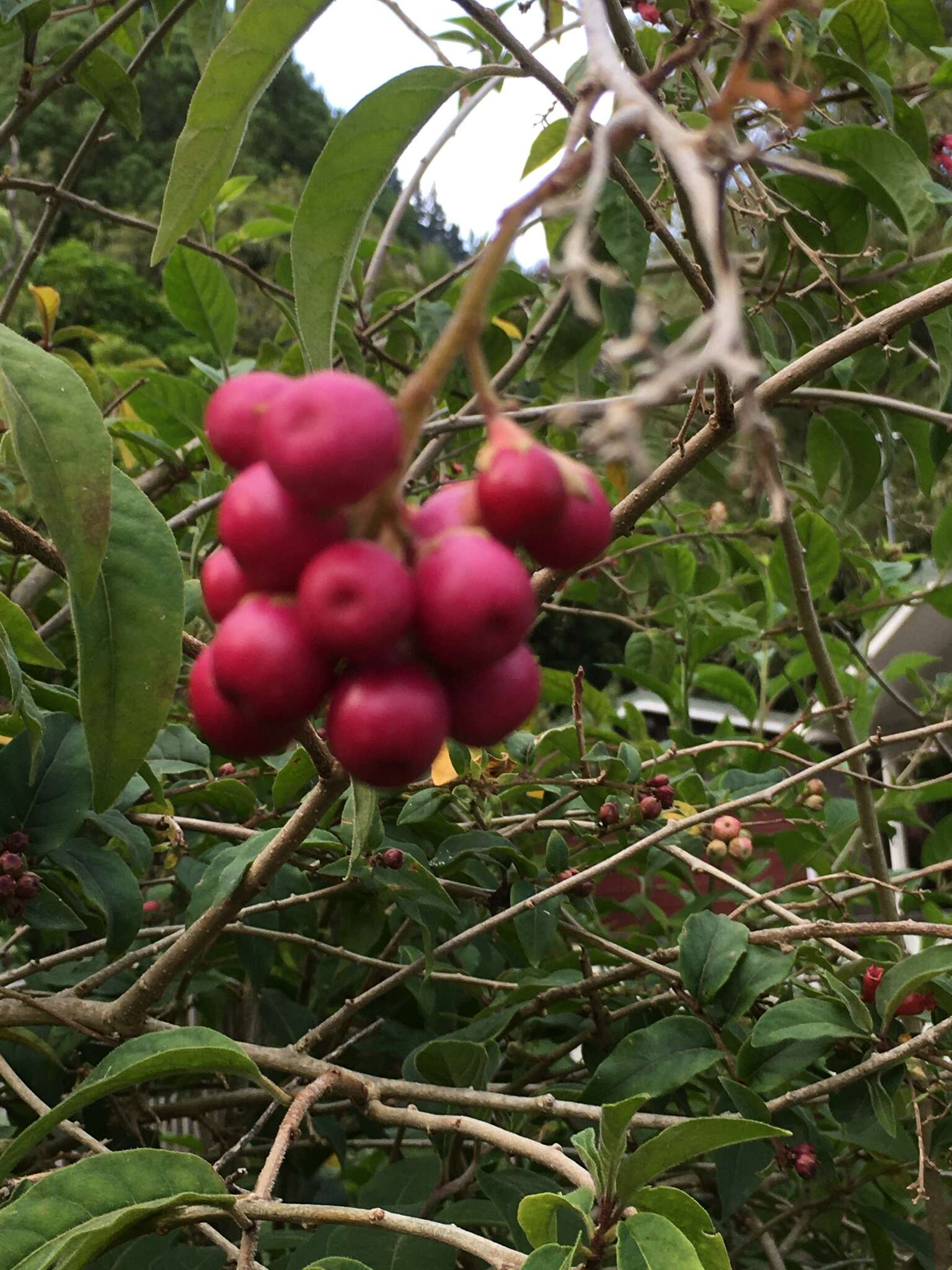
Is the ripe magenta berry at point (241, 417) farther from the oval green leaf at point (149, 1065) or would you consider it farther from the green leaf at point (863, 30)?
the green leaf at point (863, 30)

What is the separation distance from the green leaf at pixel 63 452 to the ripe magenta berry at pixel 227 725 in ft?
0.44

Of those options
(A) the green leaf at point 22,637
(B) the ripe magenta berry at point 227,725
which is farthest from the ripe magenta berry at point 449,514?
(A) the green leaf at point 22,637

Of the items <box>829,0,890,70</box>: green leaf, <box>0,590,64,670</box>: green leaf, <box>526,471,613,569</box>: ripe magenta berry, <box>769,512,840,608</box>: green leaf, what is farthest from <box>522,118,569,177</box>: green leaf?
<box>526,471,613,569</box>: ripe magenta berry

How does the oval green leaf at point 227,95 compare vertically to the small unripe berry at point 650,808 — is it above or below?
above

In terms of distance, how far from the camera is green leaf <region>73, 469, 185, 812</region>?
754mm

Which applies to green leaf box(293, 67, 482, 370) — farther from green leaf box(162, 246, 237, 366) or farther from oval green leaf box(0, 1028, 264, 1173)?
green leaf box(162, 246, 237, 366)

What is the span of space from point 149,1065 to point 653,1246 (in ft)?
1.31

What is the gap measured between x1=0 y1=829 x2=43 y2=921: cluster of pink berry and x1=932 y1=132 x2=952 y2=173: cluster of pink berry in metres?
2.03

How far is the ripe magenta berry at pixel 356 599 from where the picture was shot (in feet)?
1.69

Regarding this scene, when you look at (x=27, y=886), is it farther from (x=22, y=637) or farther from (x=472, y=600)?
(x=472, y=600)

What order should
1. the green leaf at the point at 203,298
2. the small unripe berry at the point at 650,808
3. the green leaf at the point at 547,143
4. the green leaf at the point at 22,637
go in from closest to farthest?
the green leaf at the point at 22,637, the small unripe berry at the point at 650,808, the green leaf at the point at 547,143, the green leaf at the point at 203,298

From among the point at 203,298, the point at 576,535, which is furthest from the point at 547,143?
the point at 576,535

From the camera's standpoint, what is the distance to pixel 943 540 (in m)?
2.54

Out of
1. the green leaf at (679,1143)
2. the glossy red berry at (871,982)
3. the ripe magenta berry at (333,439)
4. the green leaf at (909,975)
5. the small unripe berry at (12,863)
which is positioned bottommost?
the glossy red berry at (871,982)
